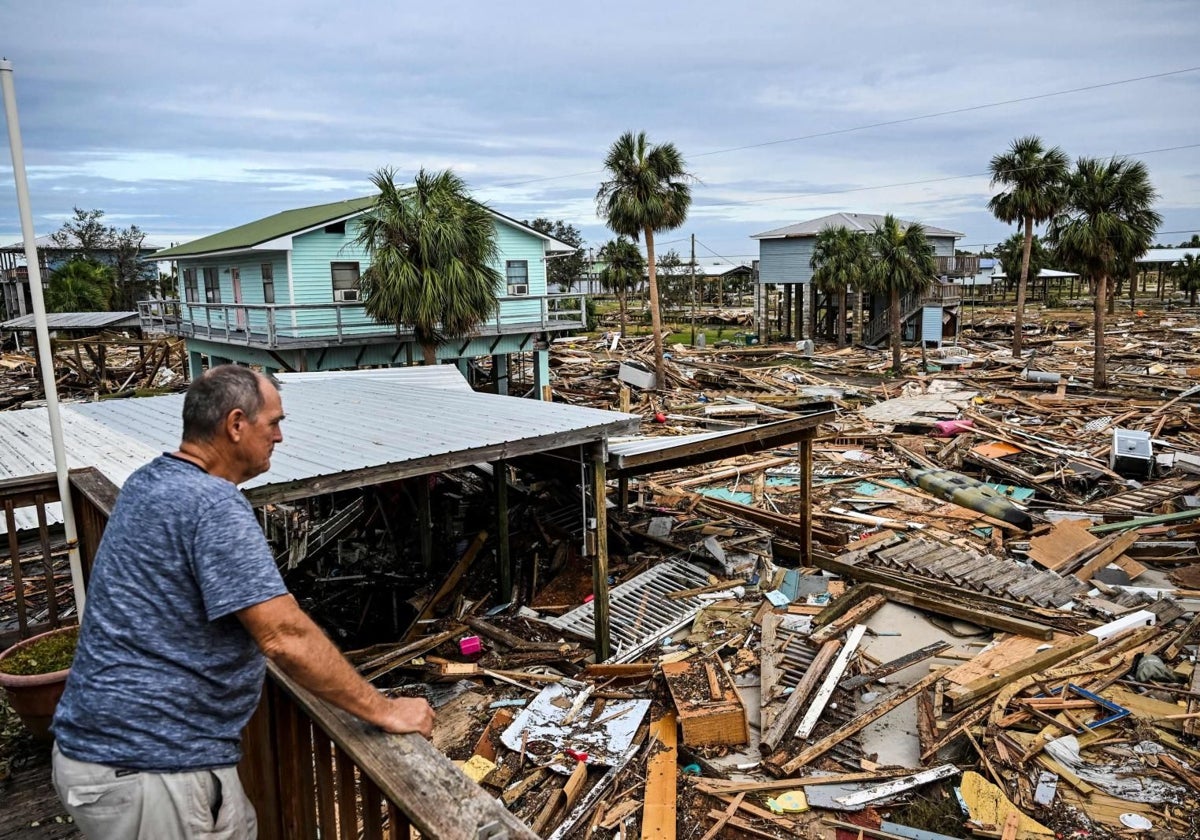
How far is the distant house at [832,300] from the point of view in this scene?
45.6 meters

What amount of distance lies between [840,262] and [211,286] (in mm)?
30532

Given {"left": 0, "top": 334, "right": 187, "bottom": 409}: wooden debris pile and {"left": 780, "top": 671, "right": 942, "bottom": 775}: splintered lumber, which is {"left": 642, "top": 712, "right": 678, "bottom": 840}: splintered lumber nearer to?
{"left": 780, "top": 671, "right": 942, "bottom": 775}: splintered lumber

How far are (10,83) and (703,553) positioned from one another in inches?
414

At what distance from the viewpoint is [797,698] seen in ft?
28.0

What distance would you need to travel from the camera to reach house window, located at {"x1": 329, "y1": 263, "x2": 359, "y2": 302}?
25.4 meters

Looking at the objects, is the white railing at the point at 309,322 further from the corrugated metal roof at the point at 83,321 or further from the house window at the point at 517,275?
the corrugated metal roof at the point at 83,321

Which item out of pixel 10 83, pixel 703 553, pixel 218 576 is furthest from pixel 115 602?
pixel 703 553

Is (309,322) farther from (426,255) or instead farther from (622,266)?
(622,266)

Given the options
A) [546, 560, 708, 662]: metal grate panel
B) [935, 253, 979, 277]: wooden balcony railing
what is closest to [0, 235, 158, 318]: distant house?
[935, 253, 979, 277]: wooden balcony railing

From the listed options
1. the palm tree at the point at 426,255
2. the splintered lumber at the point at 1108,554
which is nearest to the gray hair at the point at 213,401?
the splintered lumber at the point at 1108,554

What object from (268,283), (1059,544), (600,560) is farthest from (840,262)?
(600,560)

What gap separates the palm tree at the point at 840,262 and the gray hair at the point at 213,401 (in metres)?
43.3

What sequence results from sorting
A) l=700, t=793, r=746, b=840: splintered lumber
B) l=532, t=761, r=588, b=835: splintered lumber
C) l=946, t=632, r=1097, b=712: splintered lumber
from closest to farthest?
l=700, t=793, r=746, b=840: splintered lumber, l=532, t=761, r=588, b=835: splintered lumber, l=946, t=632, r=1097, b=712: splintered lumber

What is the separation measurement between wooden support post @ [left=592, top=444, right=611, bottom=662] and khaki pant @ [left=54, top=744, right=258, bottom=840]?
748 centimetres
